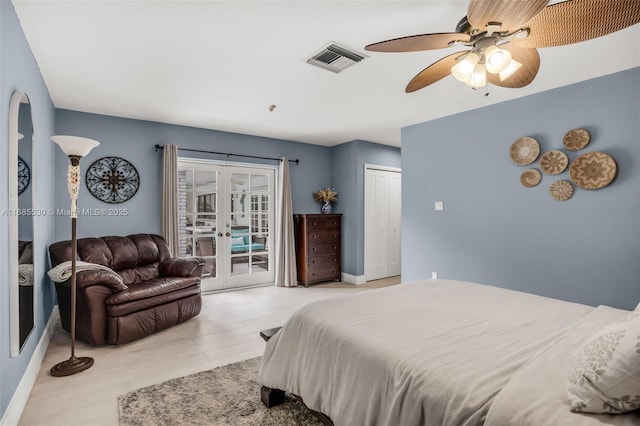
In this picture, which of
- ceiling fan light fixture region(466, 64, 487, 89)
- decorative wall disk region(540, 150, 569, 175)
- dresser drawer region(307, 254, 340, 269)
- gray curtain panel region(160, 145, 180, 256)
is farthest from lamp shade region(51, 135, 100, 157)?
decorative wall disk region(540, 150, 569, 175)

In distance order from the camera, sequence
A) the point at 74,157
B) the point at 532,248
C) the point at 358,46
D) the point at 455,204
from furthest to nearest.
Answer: the point at 455,204 → the point at 532,248 → the point at 74,157 → the point at 358,46

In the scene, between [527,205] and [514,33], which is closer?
[514,33]

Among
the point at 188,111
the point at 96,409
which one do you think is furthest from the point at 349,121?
the point at 96,409

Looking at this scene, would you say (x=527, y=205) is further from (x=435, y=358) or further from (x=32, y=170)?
(x=32, y=170)

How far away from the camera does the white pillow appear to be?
34.8 inches

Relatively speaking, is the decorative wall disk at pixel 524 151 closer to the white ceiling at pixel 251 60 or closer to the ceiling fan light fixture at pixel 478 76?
the white ceiling at pixel 251 60

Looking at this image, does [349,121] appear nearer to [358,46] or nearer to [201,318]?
[358,46]

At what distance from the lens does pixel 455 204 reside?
162 inches

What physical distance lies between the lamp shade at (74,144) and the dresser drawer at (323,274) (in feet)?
11.9

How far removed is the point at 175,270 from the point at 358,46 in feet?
9.89

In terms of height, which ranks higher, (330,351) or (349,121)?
(349,121)

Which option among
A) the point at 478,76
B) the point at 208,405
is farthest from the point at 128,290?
the point at 478,76

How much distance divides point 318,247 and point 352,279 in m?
0.82

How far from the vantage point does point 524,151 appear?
137 inches
